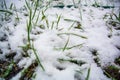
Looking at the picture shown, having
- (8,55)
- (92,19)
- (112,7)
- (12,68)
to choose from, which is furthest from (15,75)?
(112,7)

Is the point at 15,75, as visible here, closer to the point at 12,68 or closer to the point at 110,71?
the point at 12,68

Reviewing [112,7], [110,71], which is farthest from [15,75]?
[112,7]

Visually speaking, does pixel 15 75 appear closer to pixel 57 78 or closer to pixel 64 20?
pixel 57 78

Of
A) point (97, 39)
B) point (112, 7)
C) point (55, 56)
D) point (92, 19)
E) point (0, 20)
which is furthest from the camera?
point (112, 7)

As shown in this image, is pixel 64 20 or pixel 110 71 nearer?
pixel 110 71

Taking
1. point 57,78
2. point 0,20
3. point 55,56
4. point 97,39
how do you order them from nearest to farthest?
1. point 57,78
2. point 55,56
3. point 97,39
4. point 0,20

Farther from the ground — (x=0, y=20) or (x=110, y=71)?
(x=0, y=20)
